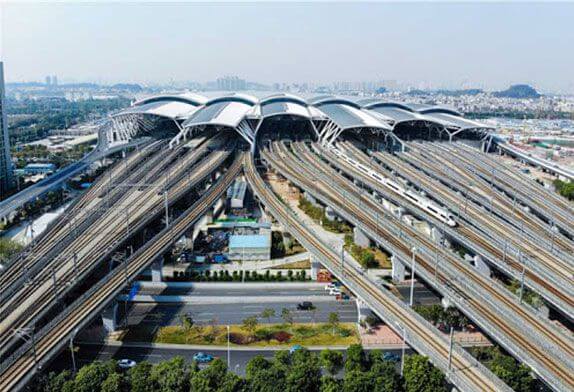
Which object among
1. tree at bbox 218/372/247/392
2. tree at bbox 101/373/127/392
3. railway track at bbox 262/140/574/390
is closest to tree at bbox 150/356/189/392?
tree at bbox 101/373/127/392

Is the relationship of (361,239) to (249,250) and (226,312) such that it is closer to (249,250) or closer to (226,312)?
(249,250)

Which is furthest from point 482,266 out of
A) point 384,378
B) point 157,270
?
point 157,270

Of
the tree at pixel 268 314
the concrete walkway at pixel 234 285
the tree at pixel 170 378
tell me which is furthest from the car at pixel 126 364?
the concrete walkway at pixel 234 285

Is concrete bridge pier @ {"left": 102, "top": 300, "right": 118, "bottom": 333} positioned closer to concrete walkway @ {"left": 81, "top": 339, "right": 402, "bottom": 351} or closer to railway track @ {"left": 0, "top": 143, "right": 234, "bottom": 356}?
concrete walkway @ {"left": 81, "top": 339, "right": 402, "bottom": 351}

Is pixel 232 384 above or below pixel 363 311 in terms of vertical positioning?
above

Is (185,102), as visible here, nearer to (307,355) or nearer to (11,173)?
(11,173)

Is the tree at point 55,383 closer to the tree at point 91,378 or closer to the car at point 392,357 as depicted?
the tree at point 91,378
